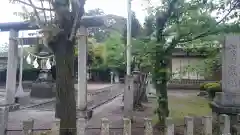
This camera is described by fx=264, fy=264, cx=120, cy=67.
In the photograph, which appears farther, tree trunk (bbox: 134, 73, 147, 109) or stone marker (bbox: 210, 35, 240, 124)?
tree trunk (bbox: 134, 73, 147, 109)

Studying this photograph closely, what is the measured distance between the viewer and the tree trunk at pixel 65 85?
5.73 metres

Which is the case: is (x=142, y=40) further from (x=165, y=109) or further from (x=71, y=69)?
(x=71, y=69)

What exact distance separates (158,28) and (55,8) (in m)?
3.37

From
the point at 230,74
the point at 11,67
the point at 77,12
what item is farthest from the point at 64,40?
the point at 11,67

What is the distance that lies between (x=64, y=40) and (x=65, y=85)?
98 centimetres

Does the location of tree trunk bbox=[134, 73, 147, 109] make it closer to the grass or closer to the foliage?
the grass

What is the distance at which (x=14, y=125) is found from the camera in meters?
8.92

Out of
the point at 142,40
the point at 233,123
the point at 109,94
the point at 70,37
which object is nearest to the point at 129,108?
the point at 142,40

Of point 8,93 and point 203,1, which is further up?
point 203,1

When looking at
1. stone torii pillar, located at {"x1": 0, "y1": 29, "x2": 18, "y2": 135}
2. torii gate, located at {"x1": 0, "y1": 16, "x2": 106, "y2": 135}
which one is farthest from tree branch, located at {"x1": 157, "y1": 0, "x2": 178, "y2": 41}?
stone torii pillar, located at {"x1": 0, "y1": 29, "x2": 18, "y2": 135}

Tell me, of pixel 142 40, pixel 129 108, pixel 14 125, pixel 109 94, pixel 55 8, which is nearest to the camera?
pixel 55 8

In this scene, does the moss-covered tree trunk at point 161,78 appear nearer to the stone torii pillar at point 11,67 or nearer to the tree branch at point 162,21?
the tree branch at point 162,21

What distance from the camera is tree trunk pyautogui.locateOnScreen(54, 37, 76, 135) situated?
18.8 ft

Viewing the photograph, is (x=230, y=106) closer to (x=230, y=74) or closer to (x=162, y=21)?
(x=230, y=74)
